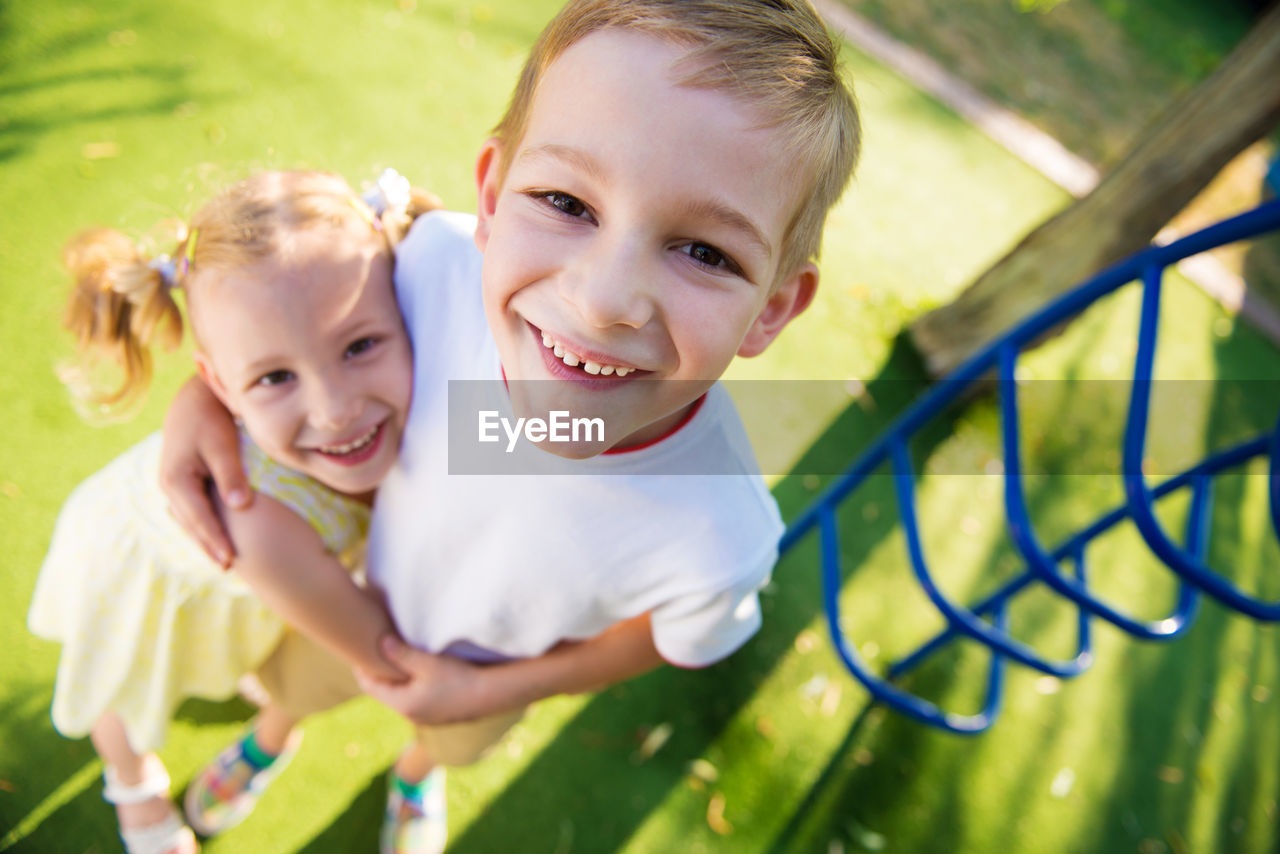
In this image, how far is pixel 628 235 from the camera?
2.54 ft

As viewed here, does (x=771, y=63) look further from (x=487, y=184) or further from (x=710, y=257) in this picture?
(x=487, y=184)

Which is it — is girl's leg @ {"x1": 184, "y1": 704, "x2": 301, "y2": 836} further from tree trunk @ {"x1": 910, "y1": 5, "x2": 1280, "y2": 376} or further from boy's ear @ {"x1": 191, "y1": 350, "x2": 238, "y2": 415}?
tree trunk @ {"x1": 910, "y1": 5, "x2": 1280, "y2": 376}

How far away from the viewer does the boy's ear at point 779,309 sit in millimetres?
972

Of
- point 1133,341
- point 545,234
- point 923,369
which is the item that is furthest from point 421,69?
point 1133,341

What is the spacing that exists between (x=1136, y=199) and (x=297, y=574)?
8.00ft

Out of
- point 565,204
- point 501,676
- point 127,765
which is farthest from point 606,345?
point 127,765

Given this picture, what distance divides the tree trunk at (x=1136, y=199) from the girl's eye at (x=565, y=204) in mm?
2102

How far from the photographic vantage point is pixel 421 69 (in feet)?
10.4

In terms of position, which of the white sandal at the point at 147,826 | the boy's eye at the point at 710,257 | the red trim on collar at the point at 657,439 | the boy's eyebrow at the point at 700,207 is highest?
the boy's eyebrow at the point at 700,207

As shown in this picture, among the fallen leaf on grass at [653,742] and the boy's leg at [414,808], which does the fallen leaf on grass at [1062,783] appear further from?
the boy's leg at [414,808]

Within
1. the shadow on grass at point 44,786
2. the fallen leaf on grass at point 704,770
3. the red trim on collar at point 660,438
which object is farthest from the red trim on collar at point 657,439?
the shadow on grass at point 44,786

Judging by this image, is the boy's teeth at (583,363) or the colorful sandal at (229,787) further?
the colorful sandal at (229,787)

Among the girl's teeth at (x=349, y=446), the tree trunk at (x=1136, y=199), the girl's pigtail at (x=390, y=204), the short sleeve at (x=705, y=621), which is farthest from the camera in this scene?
the tree trunk at (x=1136, y=199)

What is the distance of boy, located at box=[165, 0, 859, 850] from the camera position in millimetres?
775
